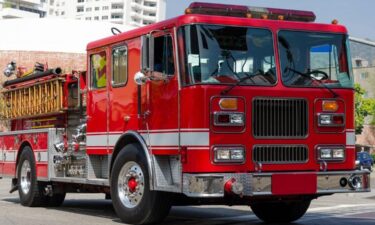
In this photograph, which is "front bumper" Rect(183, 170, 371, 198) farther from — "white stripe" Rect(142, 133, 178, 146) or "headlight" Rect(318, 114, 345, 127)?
"headlight" Rect(318, 114, 345, 127)

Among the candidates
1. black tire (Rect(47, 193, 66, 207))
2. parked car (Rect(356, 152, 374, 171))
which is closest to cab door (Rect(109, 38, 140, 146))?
black tire (Rect(47, 193, 66, 207))

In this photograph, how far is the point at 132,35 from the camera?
10.0m

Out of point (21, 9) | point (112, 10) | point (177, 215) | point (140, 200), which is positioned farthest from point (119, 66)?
point (21, 9)

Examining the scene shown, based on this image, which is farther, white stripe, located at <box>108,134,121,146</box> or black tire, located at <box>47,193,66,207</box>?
black tire, located at <box>47,193,66,207</box>

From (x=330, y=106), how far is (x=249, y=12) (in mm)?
1690

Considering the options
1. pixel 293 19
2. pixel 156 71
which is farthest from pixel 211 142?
pixel 293 19

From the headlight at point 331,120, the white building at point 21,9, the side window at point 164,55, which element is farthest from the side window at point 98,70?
the white building at point 21,9

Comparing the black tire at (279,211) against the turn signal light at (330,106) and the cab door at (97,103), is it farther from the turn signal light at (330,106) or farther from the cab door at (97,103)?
the cab door at (97,103)

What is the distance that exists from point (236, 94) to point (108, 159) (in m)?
2.68

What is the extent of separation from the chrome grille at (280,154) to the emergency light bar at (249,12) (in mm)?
1821

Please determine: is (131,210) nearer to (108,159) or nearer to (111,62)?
(108,159)

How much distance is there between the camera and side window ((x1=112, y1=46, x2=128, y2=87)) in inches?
401

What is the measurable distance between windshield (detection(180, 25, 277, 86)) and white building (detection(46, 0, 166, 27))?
174 m

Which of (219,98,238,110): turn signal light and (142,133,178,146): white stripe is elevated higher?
(219,98,238,110): turn signal light
